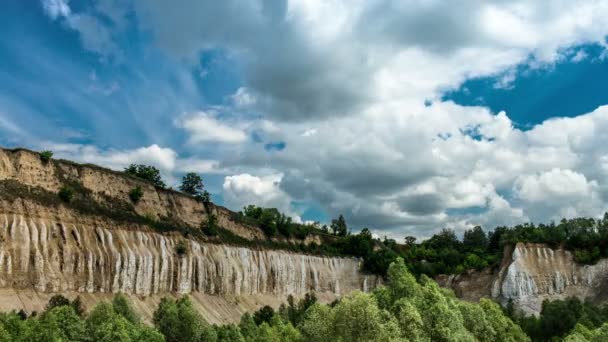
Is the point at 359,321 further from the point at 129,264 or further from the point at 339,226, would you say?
the point at 339,226

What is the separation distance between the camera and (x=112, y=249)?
241 ft

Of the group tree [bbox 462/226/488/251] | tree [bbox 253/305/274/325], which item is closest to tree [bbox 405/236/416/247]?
tree [bbox 462/226/488/251]

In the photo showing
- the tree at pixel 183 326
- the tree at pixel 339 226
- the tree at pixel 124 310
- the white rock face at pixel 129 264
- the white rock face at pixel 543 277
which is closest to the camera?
the tree at pixel 183 326

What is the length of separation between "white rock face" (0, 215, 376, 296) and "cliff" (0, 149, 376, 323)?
119mm

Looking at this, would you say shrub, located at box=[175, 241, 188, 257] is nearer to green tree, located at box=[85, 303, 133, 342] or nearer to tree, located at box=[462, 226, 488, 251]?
green tree, located at box=[85, 303, 133, 342]

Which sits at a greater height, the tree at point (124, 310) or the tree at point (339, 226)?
the tree at point (339, 226)

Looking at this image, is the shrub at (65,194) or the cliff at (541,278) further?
the cliff at (541,278)

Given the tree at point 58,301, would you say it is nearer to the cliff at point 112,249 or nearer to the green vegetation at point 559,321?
the cliff at point 112,249

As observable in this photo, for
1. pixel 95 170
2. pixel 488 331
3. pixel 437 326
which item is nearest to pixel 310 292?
pixel 95 170

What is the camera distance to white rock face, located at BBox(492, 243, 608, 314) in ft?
361

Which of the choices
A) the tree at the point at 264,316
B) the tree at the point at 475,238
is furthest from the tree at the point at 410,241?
the tree at the point at 264,316

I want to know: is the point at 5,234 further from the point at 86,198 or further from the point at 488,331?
the point at 488,331

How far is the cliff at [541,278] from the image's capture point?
109688 mm

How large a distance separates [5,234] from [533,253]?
9570 cm
